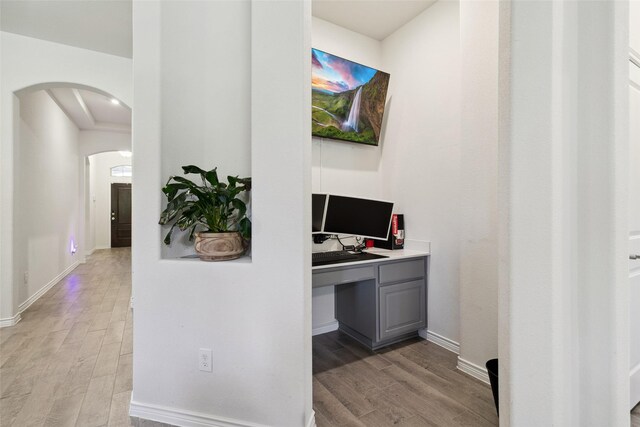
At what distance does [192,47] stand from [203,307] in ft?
4.88

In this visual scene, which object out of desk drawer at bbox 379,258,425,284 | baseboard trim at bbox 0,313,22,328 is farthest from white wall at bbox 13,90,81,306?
desk drawer at bbox 379,258,425,284

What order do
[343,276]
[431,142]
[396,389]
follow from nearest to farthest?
[396,389]
[343,276]
[431,142]

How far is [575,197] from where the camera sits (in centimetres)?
110

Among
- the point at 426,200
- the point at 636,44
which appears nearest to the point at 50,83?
the point at 426,200

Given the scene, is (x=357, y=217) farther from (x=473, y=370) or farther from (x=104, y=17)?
(x=104, y=17)

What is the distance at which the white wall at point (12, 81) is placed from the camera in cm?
301

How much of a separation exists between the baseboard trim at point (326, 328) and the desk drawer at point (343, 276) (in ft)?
2.67

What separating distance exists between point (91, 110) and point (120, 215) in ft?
13.9

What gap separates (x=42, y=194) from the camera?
4.19 meters

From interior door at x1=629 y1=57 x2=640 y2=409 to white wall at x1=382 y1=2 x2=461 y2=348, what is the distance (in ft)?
3.15

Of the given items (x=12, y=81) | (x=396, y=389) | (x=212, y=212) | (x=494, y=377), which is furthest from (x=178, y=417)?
(x=12, y=81)

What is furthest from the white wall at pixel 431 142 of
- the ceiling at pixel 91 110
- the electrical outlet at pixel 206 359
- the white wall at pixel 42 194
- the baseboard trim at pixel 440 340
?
the white wall at pixel 42 194

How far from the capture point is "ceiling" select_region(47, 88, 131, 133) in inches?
178

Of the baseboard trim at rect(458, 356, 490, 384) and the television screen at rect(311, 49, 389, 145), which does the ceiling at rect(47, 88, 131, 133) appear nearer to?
the television screen at rect(311, 49, 389, 145)
